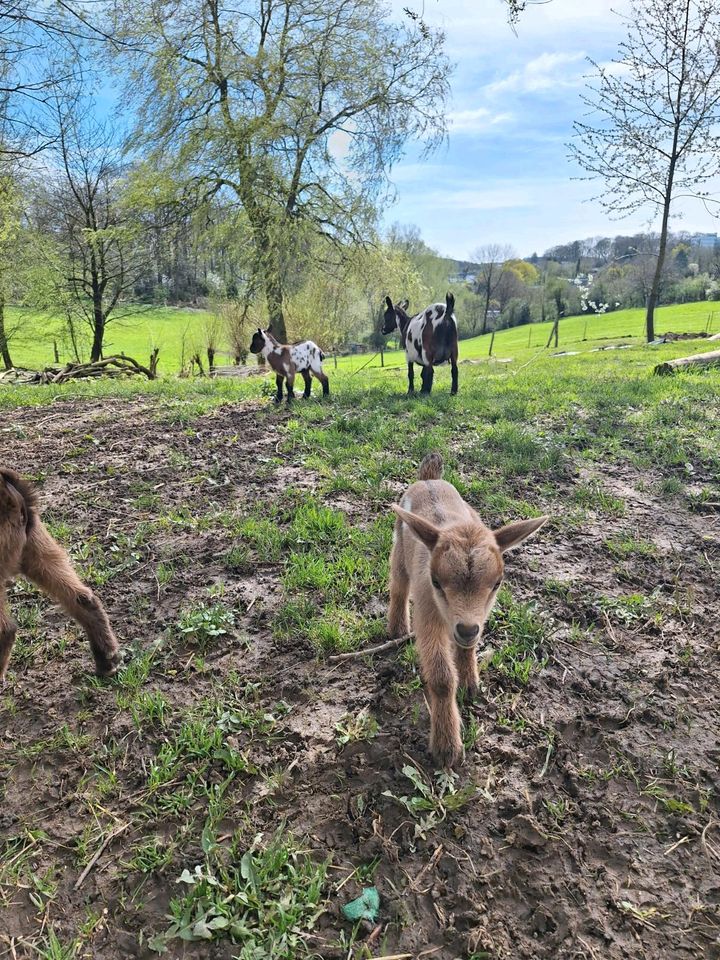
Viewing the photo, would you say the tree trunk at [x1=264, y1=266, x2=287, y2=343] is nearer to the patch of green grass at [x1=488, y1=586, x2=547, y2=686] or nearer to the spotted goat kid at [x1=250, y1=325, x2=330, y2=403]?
the spotted goat kid at [x1=250, y1=325, x2=330, y2=403]

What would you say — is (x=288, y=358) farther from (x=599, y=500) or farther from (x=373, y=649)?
(x=373, y=649)

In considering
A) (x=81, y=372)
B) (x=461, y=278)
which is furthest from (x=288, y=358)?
(x=461, y=278)

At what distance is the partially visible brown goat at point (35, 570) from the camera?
2.55m

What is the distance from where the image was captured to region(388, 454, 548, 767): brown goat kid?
7.20 feet

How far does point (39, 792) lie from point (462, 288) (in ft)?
198

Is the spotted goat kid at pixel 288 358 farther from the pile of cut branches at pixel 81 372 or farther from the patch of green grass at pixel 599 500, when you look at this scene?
the pile of cut branches at pixel 81 372

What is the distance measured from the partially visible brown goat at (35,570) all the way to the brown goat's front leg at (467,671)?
1.87 m

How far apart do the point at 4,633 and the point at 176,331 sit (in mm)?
36580

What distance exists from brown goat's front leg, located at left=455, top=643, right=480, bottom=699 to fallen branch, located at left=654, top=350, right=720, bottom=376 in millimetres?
9310

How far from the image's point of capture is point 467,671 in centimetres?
263

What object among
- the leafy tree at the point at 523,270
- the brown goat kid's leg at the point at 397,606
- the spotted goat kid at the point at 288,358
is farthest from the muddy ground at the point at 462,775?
the leafy tree at the point at 523,270

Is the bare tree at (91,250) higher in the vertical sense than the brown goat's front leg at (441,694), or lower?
higher

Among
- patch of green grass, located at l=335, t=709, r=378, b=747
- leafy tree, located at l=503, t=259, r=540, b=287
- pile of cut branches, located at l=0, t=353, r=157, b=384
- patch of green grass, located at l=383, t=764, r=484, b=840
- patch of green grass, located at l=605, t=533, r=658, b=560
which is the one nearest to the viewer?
patch of green grass, located at l=383, t=764, r=484, b=840

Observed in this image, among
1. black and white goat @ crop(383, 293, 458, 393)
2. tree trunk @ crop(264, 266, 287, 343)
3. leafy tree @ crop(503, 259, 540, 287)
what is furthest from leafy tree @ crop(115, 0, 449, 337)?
leafy tree @ crop(503, 259, 540, 287)
